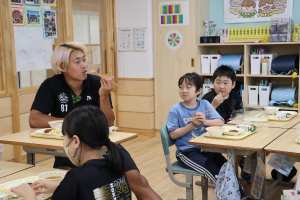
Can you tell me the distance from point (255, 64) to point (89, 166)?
3.49 metres

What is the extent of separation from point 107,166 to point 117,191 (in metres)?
0.10

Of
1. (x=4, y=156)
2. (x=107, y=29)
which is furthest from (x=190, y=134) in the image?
(x=107, y=29)

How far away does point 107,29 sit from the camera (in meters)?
4.98

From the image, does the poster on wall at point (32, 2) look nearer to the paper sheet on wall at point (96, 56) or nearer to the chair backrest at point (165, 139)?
the paper sheet on wall at point (96, 56)

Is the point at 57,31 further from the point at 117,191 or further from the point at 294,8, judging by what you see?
the point at 117,191

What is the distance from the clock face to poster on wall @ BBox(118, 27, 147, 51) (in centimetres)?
32

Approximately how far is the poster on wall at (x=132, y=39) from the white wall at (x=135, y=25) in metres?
0.06

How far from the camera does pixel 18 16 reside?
3670 mm

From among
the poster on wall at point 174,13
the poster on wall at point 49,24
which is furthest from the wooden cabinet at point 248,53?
the poster on wall at point 49,24

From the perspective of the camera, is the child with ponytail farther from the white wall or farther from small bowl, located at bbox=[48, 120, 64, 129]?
the white wall

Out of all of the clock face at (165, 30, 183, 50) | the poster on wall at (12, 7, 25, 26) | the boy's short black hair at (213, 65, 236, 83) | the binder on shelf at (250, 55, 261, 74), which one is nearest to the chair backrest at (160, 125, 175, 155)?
the boy's short black hair at (213, 65, 236, 83)

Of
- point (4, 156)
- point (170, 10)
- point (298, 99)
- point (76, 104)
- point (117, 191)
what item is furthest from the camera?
point (170, 10)

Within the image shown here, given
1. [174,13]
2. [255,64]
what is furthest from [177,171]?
[174,13]

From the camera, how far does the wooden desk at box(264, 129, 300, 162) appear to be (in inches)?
74.3
